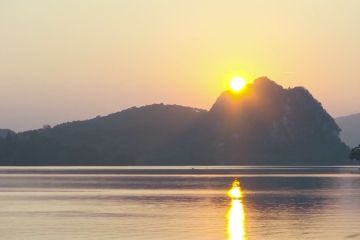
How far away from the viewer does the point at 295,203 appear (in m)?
81.3

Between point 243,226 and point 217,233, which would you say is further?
point 243,226

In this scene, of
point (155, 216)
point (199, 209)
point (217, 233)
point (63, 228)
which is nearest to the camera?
point (217, 233)

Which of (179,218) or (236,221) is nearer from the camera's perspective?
(236,221)

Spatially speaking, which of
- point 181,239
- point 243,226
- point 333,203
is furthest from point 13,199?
point 181,239

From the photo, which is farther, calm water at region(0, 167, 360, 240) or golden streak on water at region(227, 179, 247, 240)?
calm water at region(0, 167, 360, 240)

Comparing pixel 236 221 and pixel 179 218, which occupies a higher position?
pixel 179 218

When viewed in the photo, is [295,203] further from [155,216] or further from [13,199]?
[13,199]

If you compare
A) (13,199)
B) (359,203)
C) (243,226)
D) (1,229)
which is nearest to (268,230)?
(243,226)

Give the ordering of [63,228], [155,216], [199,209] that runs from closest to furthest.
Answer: [63,228] → [155,216] → [199,209]

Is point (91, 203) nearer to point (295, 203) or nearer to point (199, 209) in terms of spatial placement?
point (199, 209)

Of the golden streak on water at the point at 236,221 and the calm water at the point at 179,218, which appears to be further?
the calm water at the point at 179,218

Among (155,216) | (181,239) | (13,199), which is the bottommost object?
(181,239)

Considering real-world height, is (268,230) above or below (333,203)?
below

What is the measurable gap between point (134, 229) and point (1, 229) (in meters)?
8.54
